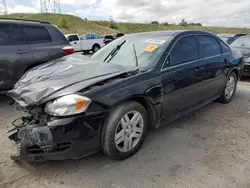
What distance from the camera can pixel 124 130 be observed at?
8.11 feet

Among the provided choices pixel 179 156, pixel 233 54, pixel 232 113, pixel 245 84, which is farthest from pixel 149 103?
pixel 245 84

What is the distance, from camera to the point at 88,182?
218 centimetres

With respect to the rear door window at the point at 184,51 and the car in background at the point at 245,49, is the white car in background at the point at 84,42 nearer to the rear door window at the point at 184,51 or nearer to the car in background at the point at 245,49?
the car in background at the point at 245,49

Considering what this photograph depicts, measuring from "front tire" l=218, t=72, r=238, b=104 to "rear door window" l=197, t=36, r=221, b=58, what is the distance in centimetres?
76

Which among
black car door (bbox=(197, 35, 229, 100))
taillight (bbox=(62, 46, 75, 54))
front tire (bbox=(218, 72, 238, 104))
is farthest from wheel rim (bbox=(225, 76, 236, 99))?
taillight (bbox=(62, 46, 75, 54))

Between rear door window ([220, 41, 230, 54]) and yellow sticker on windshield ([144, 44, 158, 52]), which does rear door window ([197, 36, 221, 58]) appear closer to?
rear door window ([220, 41, 230, 54])

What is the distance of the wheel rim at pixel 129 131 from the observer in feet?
7.97

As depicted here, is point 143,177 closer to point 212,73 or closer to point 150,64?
point 150,64

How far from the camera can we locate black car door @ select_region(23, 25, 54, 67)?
15.1 ft

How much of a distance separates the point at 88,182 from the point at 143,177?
58 cm

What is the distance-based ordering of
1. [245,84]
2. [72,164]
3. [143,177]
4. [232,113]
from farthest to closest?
[245,84], [232,113], [72,164], [143,177]

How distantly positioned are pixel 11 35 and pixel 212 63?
13.3 feet

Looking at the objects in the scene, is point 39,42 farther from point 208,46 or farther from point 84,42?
point 84,42

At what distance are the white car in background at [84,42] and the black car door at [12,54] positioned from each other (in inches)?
484
